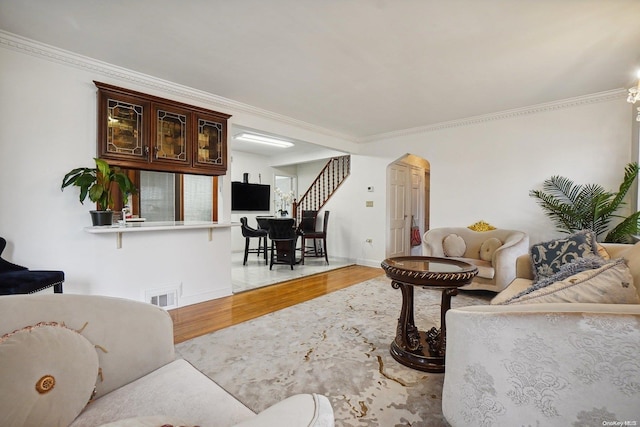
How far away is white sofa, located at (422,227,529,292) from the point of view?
3.35 metres

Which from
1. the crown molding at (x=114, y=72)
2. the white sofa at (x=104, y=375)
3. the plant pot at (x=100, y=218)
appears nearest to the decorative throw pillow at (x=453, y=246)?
the crown molding at (x=114, y=72)

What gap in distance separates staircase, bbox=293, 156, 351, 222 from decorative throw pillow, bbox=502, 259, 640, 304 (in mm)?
5565

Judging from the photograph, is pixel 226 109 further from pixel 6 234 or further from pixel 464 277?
pixel 464 277

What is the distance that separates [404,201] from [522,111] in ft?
8.86

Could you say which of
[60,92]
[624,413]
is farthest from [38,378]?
[60,92]

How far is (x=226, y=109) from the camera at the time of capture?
378 cm

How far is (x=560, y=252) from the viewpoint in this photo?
2.39 metres

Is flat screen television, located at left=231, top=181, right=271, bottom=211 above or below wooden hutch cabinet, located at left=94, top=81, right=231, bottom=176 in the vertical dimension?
below

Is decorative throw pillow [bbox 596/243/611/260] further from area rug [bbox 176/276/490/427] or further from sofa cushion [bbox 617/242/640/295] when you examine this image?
area rug [bbox 176/276/490/427]

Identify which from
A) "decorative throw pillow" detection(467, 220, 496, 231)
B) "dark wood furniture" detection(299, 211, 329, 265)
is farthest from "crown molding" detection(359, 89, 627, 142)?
"dark wood furniture" detection(299, 211, 329, 265)

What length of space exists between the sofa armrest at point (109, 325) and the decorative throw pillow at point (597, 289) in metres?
1.59

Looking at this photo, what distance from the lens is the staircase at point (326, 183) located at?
23.0 feet

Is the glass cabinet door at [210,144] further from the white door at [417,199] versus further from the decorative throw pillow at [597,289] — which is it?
the white door at [417,199]

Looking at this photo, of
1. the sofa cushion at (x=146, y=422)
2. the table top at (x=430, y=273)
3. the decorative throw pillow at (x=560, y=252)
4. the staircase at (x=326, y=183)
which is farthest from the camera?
the staircase at (x=326, y=183)
